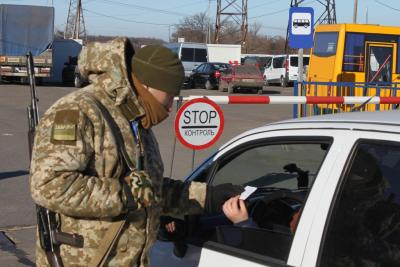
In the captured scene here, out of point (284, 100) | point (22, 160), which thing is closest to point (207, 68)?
point (22, 160)

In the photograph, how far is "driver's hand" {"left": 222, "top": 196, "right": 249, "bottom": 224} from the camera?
270 centimetres

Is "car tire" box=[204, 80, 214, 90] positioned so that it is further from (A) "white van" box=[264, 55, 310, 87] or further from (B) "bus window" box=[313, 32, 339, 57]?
(B) "bus window" box=[313, 32, 339, 57]

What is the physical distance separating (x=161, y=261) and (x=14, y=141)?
35.3 feet

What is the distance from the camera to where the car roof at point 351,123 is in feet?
7.50

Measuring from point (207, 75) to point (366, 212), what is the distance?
106 ft

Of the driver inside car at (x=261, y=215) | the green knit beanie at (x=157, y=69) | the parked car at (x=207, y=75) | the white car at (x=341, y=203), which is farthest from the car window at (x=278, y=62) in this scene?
the green knit beanie at (x=157, y=69)

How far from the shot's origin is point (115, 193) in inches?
91.0

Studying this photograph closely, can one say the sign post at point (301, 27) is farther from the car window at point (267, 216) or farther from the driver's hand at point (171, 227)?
the driver's hand at point (171, 227)

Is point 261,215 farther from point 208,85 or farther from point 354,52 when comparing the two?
point 208,85

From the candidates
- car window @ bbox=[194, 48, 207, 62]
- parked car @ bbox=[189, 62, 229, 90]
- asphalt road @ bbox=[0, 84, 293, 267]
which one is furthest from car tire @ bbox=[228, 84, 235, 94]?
asphalt road @ bbox=[0, 84, 293, 267]

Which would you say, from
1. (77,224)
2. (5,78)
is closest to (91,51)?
(77,224)

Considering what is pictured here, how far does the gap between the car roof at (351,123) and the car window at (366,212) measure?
0.26ft

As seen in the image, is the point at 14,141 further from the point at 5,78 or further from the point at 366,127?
the point at 5,78

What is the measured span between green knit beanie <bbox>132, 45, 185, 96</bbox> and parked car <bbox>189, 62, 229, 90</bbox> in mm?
31399
